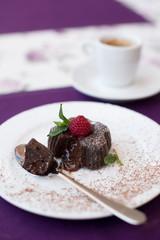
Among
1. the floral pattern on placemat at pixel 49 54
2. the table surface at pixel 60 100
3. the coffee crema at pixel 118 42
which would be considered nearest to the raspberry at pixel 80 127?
the table surface at pixel 60 100

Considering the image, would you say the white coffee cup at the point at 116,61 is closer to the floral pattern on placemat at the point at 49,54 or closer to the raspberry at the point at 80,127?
the floral pattern on placemat at the point at 49,54

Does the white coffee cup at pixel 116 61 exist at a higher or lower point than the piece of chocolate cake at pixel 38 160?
higher

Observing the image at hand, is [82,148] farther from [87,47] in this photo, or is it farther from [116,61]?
[87,47]

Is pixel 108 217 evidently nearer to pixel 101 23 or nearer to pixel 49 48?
pixel 49 48

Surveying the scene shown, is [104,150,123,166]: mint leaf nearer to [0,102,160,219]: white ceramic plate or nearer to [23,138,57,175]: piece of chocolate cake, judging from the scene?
[0,102,160,219]: white ceramic plate

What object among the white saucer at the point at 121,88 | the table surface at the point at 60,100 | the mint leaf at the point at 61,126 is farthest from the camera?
the white saucer at the point at 121,88

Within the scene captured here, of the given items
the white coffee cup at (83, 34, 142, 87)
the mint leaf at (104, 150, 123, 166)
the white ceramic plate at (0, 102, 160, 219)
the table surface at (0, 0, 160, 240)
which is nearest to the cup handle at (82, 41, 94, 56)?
the white coffee cup at (83, 34, 142, 87)

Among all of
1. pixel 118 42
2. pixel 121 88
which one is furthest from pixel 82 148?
pixel 118 42
